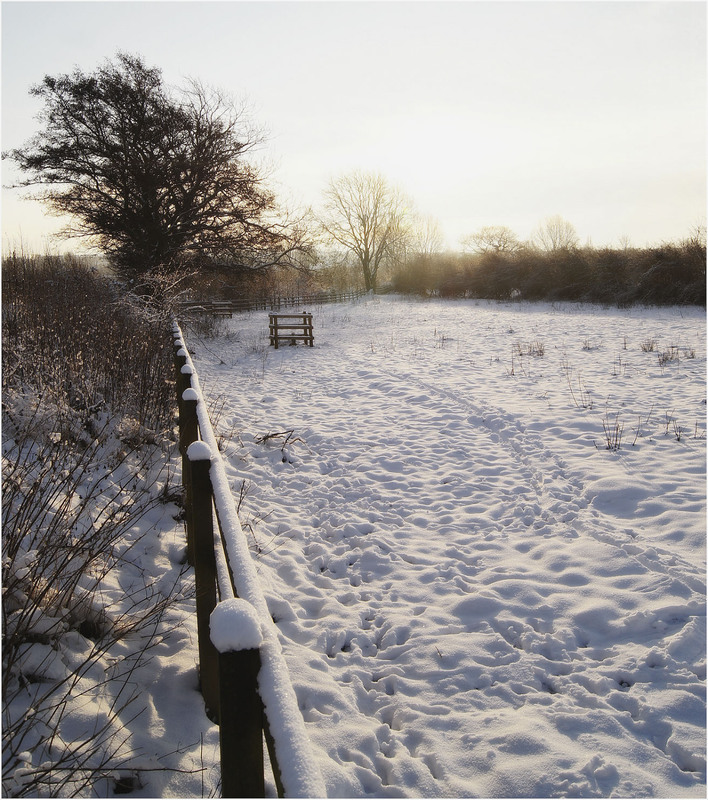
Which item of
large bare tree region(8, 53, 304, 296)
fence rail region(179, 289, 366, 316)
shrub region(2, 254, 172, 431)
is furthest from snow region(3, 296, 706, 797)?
fence rail region(179, 289, 366, 316)

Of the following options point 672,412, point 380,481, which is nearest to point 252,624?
point 380,481

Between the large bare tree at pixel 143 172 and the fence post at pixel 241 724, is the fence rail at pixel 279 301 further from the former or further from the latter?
the fence post at pixel 241 724

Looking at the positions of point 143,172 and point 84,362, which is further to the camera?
point 143,172

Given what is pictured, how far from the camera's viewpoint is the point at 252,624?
1003mm

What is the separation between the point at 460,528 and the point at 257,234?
17.9 m

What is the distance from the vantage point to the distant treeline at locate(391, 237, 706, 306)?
2397 centimetres

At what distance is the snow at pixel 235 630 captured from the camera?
992 millimetres

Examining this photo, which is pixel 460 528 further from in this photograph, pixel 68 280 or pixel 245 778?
pixel 68 280

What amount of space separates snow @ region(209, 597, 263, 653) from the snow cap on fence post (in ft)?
4.01

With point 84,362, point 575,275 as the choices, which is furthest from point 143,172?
point 575,275

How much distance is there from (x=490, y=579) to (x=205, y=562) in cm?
251

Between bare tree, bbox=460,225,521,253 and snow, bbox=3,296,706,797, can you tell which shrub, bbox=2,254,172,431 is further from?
bare tree, bbox=460,225,521,253

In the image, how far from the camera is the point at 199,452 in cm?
219

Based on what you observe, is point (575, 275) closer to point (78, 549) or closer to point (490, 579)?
point (490, 579)
